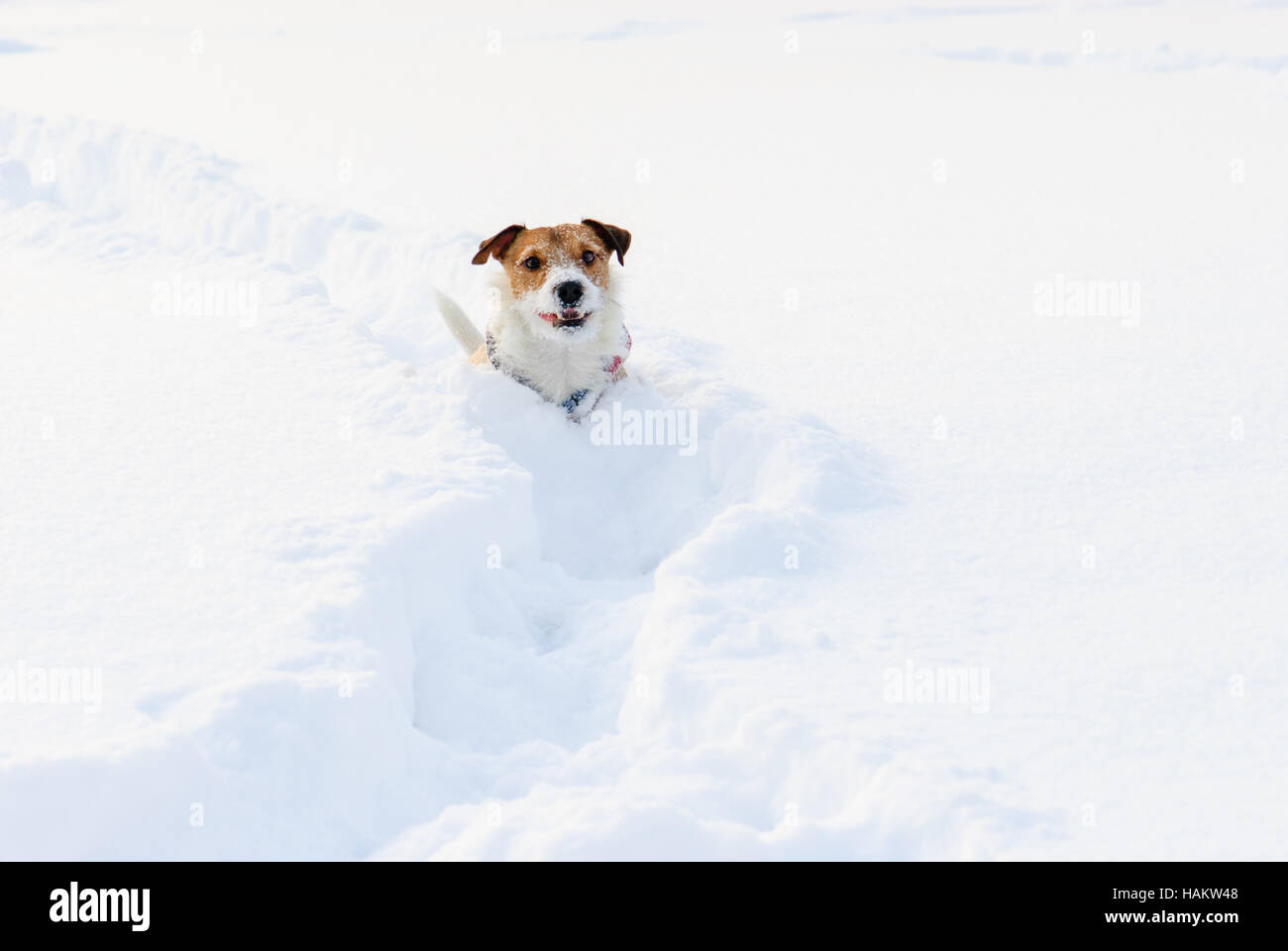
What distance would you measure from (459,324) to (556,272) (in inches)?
37.7

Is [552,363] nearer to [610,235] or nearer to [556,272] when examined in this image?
[556,272]

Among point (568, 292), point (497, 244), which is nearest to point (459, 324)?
point (497, 244)

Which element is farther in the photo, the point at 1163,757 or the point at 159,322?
the point at 159,322

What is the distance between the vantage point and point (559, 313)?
180 inches

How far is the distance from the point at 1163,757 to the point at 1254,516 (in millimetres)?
1523

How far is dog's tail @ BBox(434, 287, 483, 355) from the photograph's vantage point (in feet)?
17.3

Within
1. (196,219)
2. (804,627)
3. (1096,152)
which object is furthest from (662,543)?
(1096,152)

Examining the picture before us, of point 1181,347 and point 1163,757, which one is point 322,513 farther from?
point 1181,347

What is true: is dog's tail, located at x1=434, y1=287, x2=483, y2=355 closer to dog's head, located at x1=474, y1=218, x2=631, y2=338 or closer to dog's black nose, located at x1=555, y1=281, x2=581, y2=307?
dog's head, located at x1=474, y1=218, x2=631, y2=338

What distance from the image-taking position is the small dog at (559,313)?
182 inches

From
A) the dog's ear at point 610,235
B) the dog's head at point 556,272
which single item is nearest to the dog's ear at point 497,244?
the dog's head at point 556,272

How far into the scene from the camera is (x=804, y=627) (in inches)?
125

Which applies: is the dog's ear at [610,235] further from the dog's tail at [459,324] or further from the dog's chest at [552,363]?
the dog's tail at [459,324]
